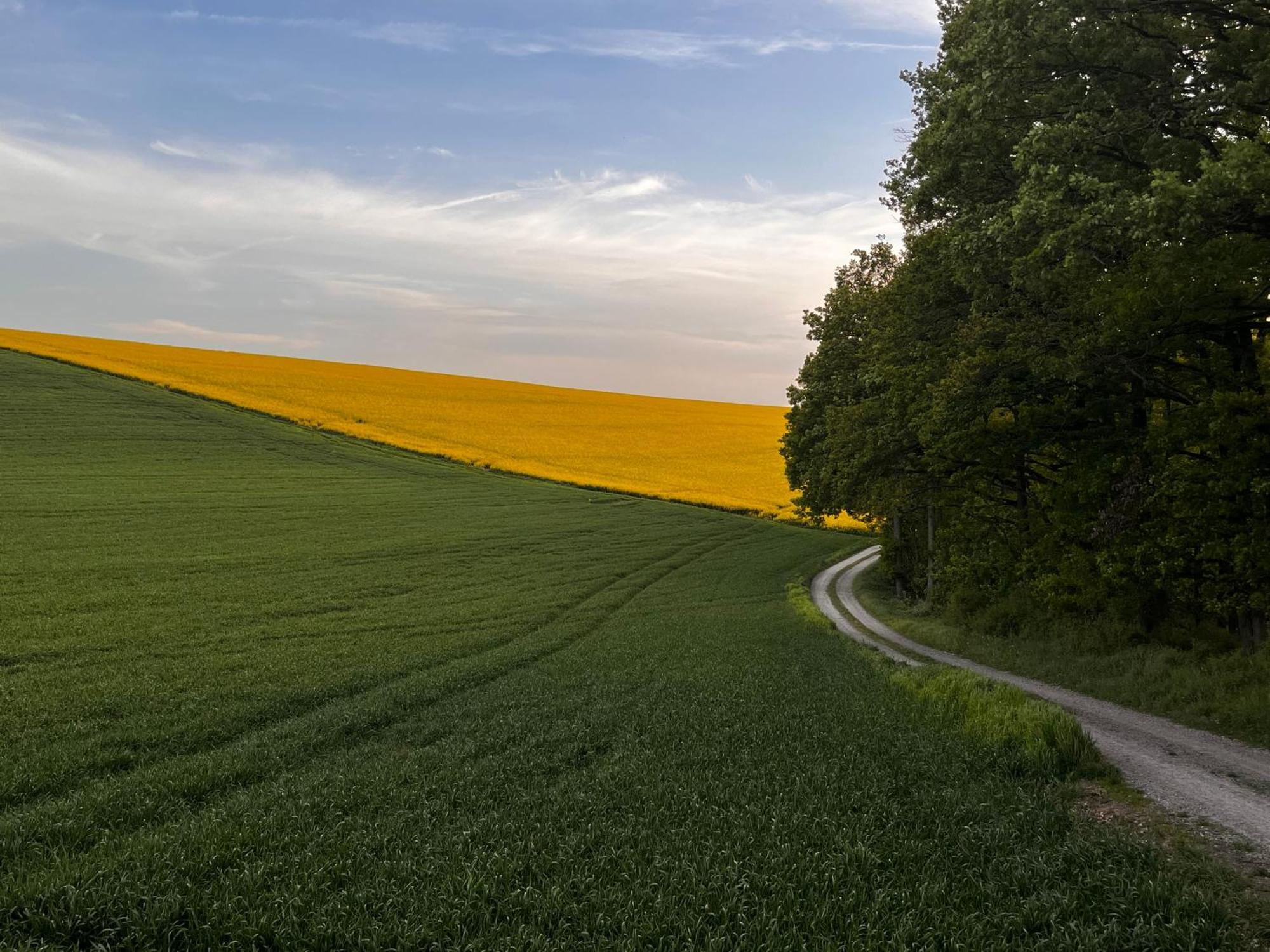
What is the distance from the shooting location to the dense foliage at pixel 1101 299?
15.3 meters

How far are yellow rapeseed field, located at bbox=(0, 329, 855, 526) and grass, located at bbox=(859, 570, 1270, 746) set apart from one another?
4246 centimetres

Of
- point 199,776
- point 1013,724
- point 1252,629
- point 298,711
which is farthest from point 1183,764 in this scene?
point 298,711

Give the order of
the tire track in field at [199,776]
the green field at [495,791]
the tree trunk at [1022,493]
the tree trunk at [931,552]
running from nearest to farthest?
the green field at [495,791]
the tire track in field at [199,776]
the tree trunk at [1022,493]
the tree trunk at [931,552]

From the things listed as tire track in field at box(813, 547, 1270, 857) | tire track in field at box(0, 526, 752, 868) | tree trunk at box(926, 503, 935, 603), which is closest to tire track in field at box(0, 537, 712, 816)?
tire track in field at box(0, 526, 752, 868)

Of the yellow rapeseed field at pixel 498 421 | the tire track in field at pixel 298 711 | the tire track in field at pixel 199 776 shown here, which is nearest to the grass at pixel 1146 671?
the tire track in field at pixel 199 776

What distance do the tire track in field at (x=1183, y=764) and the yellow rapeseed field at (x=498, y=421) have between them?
50.9 m

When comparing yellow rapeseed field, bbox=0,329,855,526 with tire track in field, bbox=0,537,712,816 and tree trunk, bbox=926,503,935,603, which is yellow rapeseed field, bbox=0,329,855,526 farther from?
tire track in field, bbox=0,537,712,816

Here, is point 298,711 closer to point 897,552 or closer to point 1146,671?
point 1146,671

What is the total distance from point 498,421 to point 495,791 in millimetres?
87599

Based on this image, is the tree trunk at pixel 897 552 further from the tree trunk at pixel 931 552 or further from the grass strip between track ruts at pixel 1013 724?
the grass strip between track ruts at pixel 1013 724

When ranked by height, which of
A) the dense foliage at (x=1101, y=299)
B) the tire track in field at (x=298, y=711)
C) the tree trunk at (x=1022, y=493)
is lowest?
the tire track in field at (x=298, y=711)

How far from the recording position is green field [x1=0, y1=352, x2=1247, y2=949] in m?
6.37

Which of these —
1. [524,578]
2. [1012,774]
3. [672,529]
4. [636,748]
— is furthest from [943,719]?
[672,529]

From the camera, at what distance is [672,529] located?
191ft
